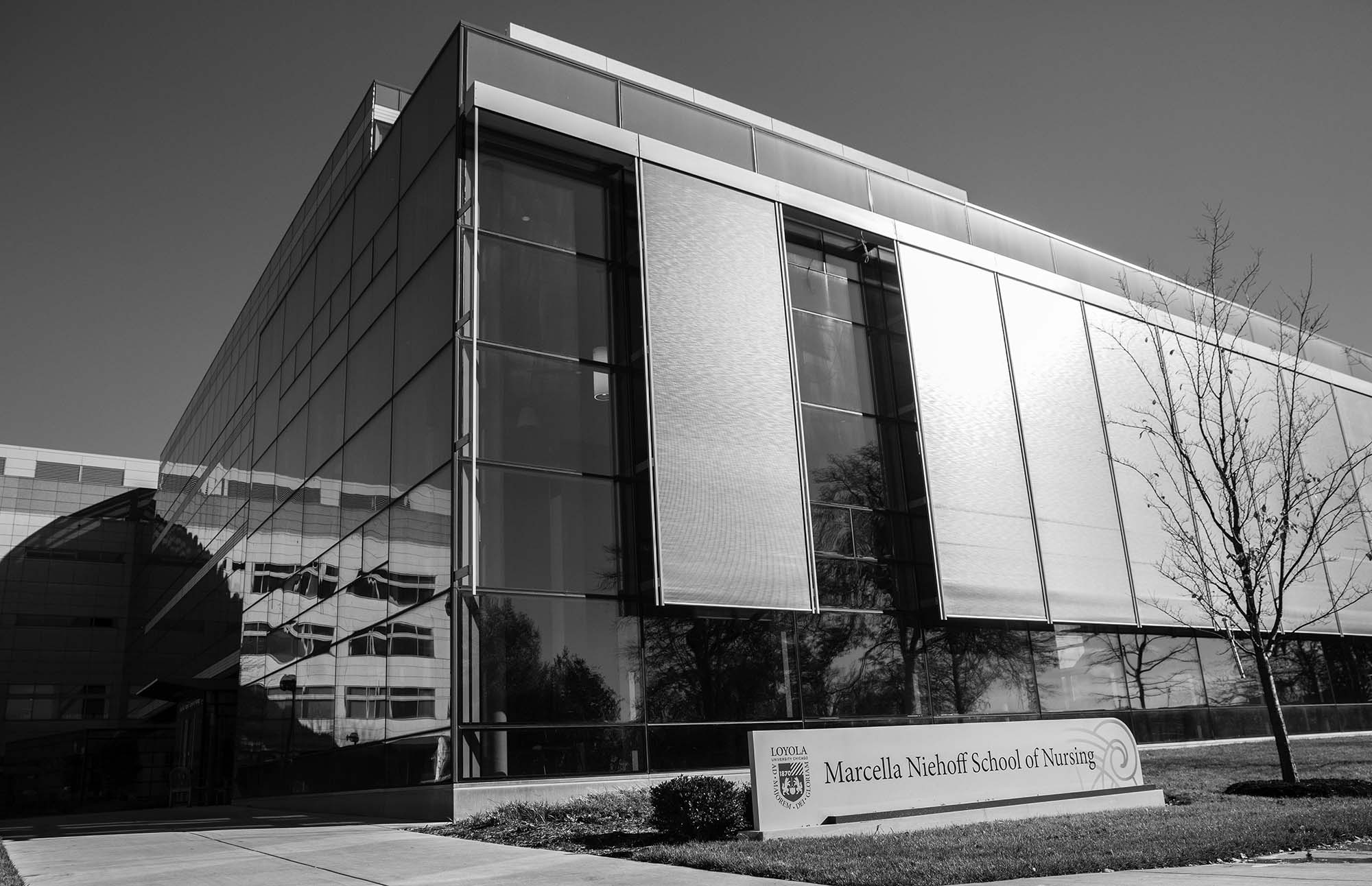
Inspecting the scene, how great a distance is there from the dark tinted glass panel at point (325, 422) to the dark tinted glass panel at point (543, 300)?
24.0 feet

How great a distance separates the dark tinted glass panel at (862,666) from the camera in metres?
20.1

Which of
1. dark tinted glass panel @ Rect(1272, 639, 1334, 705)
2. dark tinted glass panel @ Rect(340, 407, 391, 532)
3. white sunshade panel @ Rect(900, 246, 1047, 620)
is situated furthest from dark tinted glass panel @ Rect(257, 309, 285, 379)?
dark tinted glass panel @ Rect(1272, 639, 1334, 705)

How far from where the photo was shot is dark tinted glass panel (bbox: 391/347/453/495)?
18172 mm

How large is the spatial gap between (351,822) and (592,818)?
18.5 ft

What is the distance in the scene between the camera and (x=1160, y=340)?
29266 millimetres

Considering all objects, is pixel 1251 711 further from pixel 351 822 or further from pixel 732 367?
pixel 351 822

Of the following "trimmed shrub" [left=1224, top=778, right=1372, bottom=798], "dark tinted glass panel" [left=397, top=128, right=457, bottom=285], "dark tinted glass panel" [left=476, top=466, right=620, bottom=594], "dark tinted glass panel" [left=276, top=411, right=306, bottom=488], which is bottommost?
"trimmed shrub" [left=1224, top=778, right=1372, bottom=798]

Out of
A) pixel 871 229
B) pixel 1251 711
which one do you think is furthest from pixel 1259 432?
pixel 871 229

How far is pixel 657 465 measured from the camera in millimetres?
18656

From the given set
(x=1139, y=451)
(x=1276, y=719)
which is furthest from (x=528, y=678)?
(x=1139, y=451)

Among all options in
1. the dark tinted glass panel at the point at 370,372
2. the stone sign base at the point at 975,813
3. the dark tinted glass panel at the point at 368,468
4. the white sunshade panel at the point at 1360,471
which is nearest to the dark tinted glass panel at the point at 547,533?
the dark tinted glass panel at the point at 368,468

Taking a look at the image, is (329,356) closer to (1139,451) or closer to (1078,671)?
(1078,671)

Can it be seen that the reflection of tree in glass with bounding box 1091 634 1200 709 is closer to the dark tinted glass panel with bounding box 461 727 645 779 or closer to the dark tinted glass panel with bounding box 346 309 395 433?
the dark tinted glass panel with bounding box 461 727 645 779

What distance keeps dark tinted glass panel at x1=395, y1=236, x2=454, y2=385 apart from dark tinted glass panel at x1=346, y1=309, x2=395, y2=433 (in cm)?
56
